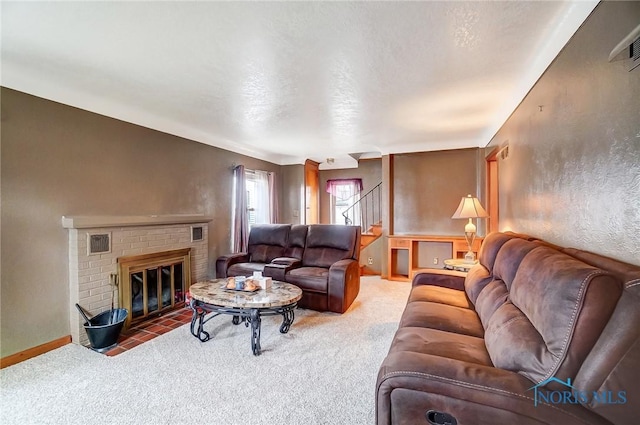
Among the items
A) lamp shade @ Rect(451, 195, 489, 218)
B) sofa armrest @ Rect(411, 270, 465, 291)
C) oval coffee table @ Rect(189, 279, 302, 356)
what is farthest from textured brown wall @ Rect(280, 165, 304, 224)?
sofa armrest @ Rect(411, 270, 465, 291)

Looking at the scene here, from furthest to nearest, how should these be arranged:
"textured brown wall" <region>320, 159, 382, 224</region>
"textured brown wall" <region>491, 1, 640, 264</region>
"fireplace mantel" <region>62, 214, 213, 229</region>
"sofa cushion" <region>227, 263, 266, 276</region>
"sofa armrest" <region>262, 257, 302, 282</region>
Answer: "textured brown wall" <region>320, 159, 382, 224</region> → "sofa cushion" <region>227, 263, 266, 276</region> → "sofa armrest" <region>262, 257, 302, 282</region> → "fireplace mantel" <region>62, 214, 213, 229</region> → "textured brown wall" <region>491, 1, 640, 264</region>

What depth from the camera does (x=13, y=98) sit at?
7.90 ft

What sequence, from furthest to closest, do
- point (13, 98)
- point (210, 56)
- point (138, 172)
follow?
point (138, 172) → point (13, 98) → point (210, 56)

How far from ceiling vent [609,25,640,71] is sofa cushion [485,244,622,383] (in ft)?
2.77

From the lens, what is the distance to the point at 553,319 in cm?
115

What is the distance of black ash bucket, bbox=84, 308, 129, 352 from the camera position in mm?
2604

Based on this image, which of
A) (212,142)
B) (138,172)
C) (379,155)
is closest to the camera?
(138,172)

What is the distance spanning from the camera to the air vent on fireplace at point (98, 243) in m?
2.83

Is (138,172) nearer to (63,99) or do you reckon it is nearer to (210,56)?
(63,99)

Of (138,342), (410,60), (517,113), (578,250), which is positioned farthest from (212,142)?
(578,250)

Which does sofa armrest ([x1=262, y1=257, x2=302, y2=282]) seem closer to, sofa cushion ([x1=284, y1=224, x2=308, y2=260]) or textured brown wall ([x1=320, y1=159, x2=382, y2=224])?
sofa cushion ([x1=284, y1=224, x2=308, y2=260])

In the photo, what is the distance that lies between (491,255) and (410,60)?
1.73m

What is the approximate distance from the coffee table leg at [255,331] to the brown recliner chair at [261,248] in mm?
1548

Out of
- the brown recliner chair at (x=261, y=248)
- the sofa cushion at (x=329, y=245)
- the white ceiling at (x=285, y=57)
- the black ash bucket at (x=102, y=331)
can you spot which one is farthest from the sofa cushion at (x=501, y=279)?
the black ash bucket at (x=102, y=331)
